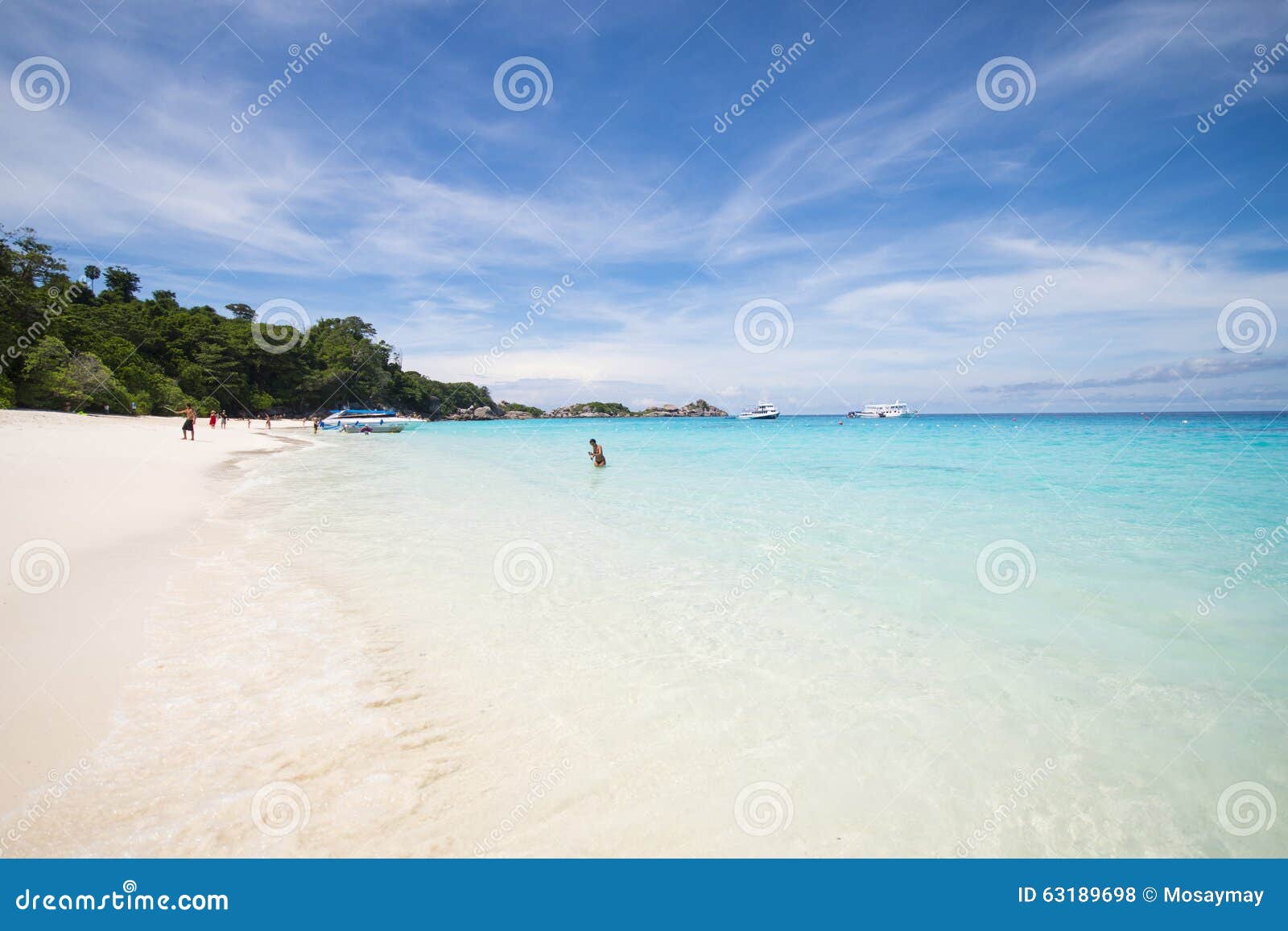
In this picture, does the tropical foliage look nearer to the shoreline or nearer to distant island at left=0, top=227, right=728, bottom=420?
distant island at left=0, top=227, right=728, bottom=420

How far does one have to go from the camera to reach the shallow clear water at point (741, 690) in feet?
11.2

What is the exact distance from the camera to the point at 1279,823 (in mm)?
3559

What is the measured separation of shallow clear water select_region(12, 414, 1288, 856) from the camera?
340cm

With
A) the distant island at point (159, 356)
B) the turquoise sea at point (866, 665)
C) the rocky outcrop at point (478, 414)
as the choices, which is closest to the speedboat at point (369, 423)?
the distant island at point (159, 356)

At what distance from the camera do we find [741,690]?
5.04 meters

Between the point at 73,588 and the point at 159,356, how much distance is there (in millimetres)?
80509

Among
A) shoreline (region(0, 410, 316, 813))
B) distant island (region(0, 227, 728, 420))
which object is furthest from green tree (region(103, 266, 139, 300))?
shoreline (region(0, 410, 316, 813))

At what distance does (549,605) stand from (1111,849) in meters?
5.78

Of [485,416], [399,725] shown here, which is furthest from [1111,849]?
[485,416]

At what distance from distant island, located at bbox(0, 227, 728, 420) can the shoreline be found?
20060 mm

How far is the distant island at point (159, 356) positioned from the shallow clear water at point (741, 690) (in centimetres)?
3092

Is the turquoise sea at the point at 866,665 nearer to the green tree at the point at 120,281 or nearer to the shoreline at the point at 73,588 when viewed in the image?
the shoreline at the point at 73,588
